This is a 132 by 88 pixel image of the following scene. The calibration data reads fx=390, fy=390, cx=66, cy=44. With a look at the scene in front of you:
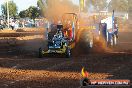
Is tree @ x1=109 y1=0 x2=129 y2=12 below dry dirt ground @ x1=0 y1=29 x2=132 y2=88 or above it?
above

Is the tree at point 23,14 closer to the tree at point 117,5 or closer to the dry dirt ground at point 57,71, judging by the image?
the tree at point 117,5

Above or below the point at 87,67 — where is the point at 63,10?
above

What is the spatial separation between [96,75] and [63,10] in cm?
1790

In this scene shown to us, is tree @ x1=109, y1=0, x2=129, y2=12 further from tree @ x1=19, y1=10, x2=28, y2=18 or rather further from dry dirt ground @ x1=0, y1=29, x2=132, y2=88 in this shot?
tree @ x1=19, y1=10, x2=28, y2=18

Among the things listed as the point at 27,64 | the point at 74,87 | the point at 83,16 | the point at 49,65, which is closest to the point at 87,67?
the point at 49,65

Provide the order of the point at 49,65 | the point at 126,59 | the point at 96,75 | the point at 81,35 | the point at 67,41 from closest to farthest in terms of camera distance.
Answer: the point at 96,75 < the point at 49,65 < the point at 126,59 < the point at 67,41 < the point at 81,35

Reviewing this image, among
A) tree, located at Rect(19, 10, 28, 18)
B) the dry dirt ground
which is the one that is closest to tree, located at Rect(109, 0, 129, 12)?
the dry dirt ground

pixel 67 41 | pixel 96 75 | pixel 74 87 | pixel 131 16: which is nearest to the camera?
pixel 74 87

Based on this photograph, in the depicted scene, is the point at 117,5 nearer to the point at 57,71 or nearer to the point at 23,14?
the point at 57,71

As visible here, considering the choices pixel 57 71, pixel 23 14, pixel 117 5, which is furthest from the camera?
pixel 23 14

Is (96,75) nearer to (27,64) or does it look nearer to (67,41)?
(27,64)

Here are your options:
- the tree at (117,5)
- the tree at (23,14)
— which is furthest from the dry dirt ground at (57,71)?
the tree at (23,14)

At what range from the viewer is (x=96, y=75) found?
13477 mm

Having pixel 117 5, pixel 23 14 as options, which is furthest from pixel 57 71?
pixel 23 14
